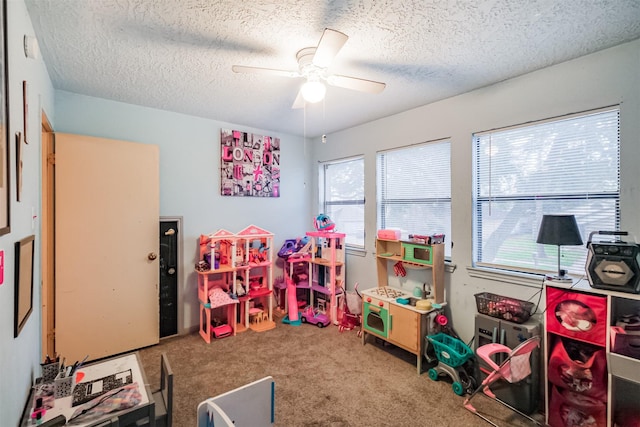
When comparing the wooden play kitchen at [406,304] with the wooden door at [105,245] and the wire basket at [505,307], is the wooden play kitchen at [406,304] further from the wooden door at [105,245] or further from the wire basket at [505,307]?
the wooden door at [105,245]

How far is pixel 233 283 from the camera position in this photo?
3.46 meters

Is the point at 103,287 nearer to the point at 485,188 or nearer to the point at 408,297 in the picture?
the point at 408,297

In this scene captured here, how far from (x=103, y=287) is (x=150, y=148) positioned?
142cm

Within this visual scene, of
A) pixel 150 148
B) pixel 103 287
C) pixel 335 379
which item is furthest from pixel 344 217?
pixel 103 287

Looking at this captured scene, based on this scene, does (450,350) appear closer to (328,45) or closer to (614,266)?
(614,266)

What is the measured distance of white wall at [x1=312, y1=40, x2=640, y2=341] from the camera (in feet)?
6.41

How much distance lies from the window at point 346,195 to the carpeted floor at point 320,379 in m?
1.29

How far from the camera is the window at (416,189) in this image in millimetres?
3000

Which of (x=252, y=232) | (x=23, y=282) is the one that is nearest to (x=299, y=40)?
(x=23, y=282)

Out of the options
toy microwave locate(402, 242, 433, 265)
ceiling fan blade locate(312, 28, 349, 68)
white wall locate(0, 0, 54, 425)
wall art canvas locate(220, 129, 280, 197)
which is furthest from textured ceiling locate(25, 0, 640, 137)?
toy microwave locate(402, 242, 433, 265)

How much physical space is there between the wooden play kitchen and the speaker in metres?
1.08

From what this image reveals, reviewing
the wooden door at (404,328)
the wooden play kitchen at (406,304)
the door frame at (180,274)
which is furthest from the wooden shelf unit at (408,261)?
the door frame at (180,274)

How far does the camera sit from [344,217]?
13.5ft

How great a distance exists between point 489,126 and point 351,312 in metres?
2.45
